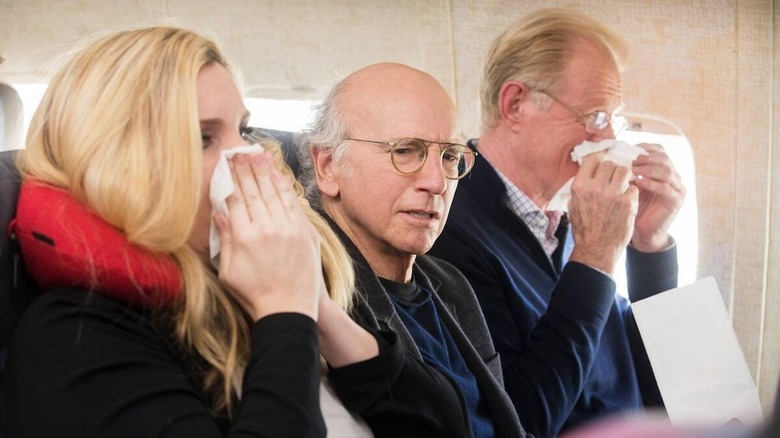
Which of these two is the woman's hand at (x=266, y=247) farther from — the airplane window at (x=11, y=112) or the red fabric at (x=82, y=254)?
the airplane window at (x=11, y=112)

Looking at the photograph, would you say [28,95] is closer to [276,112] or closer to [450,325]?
[276,112]

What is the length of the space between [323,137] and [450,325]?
49 cm

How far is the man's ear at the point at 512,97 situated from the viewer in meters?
2.89

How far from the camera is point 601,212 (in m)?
2.58

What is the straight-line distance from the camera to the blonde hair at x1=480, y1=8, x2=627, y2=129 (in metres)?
2.88

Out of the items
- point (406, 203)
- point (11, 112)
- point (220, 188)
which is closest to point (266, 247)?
point (220, 188)

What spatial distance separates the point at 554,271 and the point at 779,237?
1.50 meters

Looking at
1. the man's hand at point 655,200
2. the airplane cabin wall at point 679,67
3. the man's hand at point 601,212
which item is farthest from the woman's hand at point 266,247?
the man's hand at point 655,200

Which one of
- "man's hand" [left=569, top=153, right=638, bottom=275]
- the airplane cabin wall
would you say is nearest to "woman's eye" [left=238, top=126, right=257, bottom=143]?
"man's hand" [left=569, top=153, right=638, bottom=275]

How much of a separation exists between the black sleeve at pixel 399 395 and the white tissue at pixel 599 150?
112 cm

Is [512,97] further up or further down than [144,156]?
further down

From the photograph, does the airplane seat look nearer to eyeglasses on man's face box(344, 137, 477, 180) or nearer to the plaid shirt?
eyeglasses on man's face box(344, 137, 477, 180)

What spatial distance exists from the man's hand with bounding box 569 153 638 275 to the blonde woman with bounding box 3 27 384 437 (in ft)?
3.29

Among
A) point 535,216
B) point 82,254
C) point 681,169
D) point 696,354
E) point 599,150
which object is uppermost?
point 82,254
